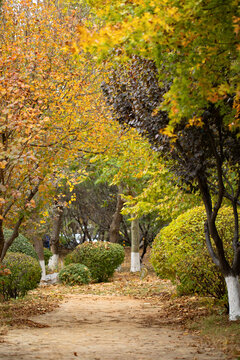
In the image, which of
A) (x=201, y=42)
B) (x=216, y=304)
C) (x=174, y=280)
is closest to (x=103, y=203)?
(x=174, y=280)

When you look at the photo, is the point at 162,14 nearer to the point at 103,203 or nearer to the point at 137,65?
the point at 137,65

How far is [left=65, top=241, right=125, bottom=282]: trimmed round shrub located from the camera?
16.5 metres

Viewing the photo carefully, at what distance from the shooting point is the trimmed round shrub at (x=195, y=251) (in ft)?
27.5

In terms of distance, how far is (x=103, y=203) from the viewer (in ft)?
79.4

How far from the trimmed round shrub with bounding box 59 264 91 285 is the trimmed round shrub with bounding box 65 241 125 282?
2.65 feet

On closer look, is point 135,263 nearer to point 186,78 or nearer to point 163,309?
point 163,309

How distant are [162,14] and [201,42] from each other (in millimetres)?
777

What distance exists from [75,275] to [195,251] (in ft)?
25.3

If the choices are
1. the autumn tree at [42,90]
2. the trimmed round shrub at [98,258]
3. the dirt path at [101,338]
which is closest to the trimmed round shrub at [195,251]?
the dirt path at [101,338]

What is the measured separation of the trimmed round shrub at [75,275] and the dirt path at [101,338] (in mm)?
5214

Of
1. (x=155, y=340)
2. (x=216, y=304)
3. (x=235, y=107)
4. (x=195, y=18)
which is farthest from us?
(x=216, y=304)

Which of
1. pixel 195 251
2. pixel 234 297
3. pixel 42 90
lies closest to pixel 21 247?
pixel 42 90

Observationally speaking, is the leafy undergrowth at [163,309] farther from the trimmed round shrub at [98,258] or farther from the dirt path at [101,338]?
Result: the trimmed round shrub at [98,258]

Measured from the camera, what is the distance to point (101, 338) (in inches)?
263
